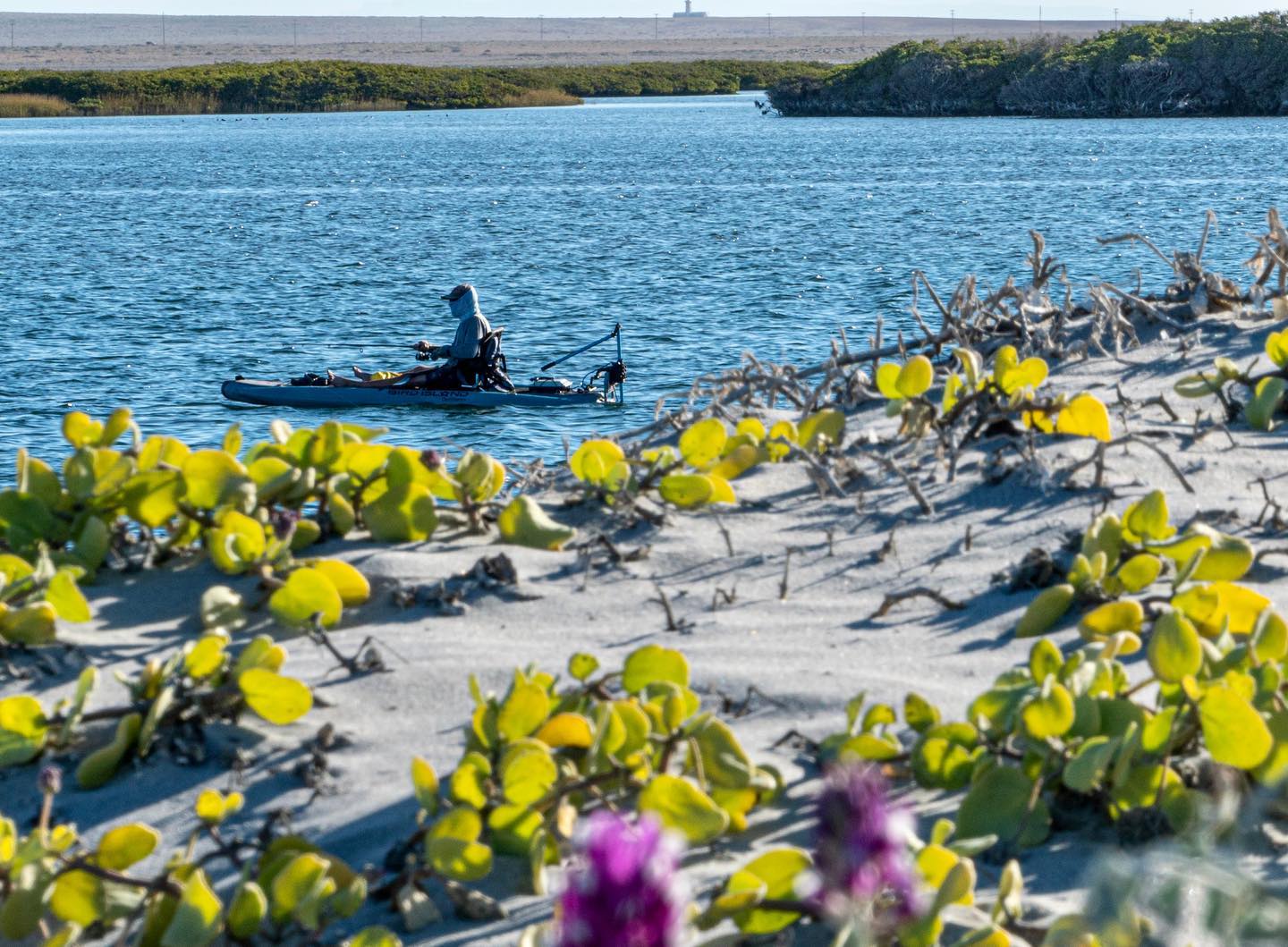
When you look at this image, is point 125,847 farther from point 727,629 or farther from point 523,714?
point 727,629

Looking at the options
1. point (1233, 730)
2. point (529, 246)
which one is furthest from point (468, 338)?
point (529, 246)

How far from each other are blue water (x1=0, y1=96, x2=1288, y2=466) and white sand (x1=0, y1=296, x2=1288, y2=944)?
9723 mm

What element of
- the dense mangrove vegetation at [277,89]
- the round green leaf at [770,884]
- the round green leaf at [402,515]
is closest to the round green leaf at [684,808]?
the round green leaf at [770,884]

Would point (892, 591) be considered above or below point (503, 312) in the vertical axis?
above

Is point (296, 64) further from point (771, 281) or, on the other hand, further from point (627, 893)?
point (627, 893)

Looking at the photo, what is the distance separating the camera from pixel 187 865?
8.66 feet

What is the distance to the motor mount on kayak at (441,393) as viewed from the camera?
1583 centimetres

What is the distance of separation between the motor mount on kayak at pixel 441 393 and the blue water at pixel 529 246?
18cm

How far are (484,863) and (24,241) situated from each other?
3844 cm

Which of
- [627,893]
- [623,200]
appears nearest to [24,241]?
[623,200]

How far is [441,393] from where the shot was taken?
15.8m

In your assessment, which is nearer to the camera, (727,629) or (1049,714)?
(1049,714)

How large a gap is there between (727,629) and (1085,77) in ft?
301

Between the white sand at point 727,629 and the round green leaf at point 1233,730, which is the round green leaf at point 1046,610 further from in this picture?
the round green leaf at point 1233,730
